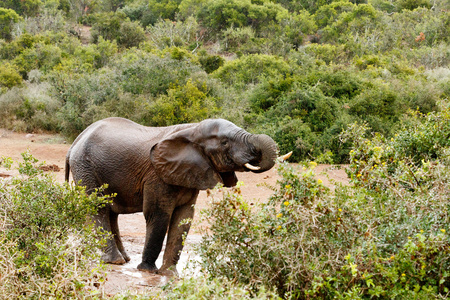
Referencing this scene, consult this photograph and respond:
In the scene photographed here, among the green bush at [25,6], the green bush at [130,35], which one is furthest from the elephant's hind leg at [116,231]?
the green bush at [25,6]

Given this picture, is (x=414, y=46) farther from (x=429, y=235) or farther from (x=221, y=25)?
(x=429, y=235)

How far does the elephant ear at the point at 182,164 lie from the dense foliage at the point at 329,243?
155 centimetres

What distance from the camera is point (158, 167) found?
631 centimetres

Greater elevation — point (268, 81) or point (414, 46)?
point (268, 81)

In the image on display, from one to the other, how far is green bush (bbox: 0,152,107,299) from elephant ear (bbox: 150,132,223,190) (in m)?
1.29

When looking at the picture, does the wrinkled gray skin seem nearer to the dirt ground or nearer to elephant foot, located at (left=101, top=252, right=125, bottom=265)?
elephant foot, located at (left=101, top=252, right=125, bottom=265)

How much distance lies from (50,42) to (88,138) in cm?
2794

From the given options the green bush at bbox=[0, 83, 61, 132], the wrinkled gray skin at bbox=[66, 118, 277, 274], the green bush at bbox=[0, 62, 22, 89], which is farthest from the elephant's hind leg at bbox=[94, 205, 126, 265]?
the green bush at bbox=[0, 62, 22, 89]

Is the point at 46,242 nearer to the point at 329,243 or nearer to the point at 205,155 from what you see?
the point at 205,155

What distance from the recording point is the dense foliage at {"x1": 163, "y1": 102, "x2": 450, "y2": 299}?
390cm

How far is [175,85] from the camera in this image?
16438 mm

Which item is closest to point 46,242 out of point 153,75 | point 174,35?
point 153,75

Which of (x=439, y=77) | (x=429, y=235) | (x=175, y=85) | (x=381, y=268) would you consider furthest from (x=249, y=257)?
(x=439, y=77)

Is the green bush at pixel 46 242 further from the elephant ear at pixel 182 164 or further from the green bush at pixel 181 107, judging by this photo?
the green bush at pixel 181 107
